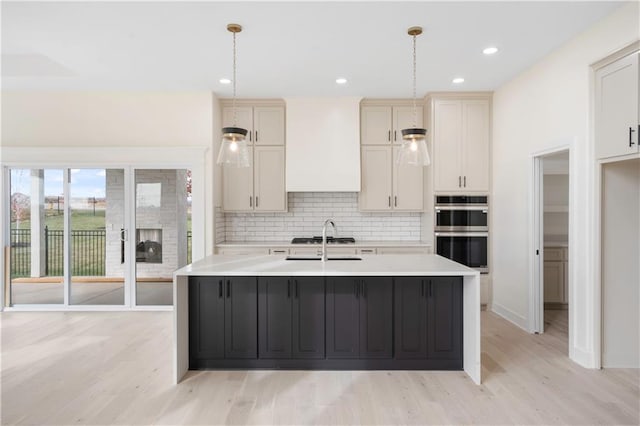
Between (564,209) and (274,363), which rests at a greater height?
(564,209)

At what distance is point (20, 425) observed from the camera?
249 centimetres

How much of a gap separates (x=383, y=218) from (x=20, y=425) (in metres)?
4.62

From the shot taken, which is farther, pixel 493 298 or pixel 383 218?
pixel 383 218

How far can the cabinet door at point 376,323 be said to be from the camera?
10.7ft

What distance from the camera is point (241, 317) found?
10.8 ft

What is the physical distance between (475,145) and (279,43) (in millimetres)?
3019

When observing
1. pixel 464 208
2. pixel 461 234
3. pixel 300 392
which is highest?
pixel 464 208

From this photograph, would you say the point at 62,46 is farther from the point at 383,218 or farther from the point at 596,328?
the point at 596,328

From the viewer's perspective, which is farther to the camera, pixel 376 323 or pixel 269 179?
pixel 269 179

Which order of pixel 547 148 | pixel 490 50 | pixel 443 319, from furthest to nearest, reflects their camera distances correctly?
1. pixel 547 148
2. pixel 490 50
3. pixel 443 319

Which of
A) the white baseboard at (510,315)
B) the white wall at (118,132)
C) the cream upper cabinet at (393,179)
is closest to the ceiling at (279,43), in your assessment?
the white wall at (118,132)

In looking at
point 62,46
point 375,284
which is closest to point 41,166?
point 62,46

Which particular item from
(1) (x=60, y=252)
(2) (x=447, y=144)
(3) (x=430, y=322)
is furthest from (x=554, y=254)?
(1) (x=60, y=252)

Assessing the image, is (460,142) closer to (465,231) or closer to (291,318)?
(465,231)
